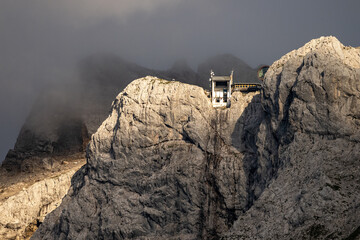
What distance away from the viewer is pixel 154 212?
116500mm

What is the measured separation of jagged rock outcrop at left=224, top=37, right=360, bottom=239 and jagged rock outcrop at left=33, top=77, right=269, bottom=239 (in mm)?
12690

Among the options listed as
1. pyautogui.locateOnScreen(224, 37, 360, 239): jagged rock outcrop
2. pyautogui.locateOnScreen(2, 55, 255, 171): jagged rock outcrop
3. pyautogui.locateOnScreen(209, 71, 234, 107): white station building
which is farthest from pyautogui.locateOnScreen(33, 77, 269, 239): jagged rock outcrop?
pyautogui.locateOnScreen(2, 55, 255, 171): jagged rock outcrop

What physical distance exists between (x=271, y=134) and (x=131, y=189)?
40.3 meters

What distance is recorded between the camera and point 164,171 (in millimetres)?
119188

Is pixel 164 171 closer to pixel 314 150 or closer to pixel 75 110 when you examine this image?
pixel 314 150

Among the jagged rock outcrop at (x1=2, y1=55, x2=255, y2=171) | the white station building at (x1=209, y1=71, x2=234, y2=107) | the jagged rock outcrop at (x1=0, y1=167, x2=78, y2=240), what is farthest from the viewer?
the jagged rock outcrop at (x1=2, y1=55, x2=255, y2=171)

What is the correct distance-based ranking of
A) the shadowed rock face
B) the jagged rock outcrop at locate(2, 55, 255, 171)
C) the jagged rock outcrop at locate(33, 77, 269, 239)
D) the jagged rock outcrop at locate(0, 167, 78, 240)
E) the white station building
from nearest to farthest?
1. the shadowed rock face
2. the jagged rock outcrop at locate(33, 77, 269, 239)
3. the white station building
4. the jagged rock outcrop at locate(0, 167, 78, 240)
5. the jagged rock outcrop at locate(2, 55, 255, 171)

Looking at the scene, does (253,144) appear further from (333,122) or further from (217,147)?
(333,122)

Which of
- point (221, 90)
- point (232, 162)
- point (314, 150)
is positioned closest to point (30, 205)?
point (221, 90)

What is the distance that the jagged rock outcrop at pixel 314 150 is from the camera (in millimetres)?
82938

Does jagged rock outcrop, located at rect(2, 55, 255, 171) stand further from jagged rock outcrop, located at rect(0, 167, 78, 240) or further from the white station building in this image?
the white station building

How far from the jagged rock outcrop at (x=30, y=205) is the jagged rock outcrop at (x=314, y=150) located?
80464 millimetres

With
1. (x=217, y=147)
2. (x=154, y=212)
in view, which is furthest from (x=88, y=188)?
(x=217, y=147)

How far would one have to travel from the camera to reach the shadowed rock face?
87.9 meters
